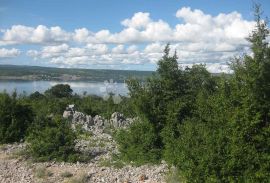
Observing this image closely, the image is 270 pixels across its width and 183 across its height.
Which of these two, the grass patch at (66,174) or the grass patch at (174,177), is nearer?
the grass patch at (174,177)

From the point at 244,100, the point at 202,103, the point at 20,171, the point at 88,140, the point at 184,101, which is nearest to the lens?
the point at 244,100

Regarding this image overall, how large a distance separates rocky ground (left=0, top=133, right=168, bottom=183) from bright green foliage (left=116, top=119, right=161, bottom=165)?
731 millimetres

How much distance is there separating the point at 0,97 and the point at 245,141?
1586 centimetres

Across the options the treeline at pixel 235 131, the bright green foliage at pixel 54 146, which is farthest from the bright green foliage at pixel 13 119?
the treeline at pixel 235 131

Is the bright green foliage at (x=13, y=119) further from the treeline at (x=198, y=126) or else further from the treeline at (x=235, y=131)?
Result: the treeline at (x=235, y=131)

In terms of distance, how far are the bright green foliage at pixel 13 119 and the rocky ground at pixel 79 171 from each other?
3179 mm

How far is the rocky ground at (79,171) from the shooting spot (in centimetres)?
1497

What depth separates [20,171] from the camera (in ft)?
55.1

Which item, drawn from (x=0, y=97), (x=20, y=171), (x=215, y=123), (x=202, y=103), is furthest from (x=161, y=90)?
(x=0, y=97)

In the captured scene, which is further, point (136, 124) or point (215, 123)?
point (136, 124)

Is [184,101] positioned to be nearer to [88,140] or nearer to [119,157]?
[119,157]

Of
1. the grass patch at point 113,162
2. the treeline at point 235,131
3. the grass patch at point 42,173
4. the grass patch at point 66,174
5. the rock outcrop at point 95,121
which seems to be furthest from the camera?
the rock outcrop at point 95,121

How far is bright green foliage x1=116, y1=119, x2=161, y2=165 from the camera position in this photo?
17.6m

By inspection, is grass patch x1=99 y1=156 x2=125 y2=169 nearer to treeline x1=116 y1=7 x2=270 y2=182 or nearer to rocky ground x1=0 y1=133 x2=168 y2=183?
rocky ground x1=0 y1=133 x2=168 y2=183
